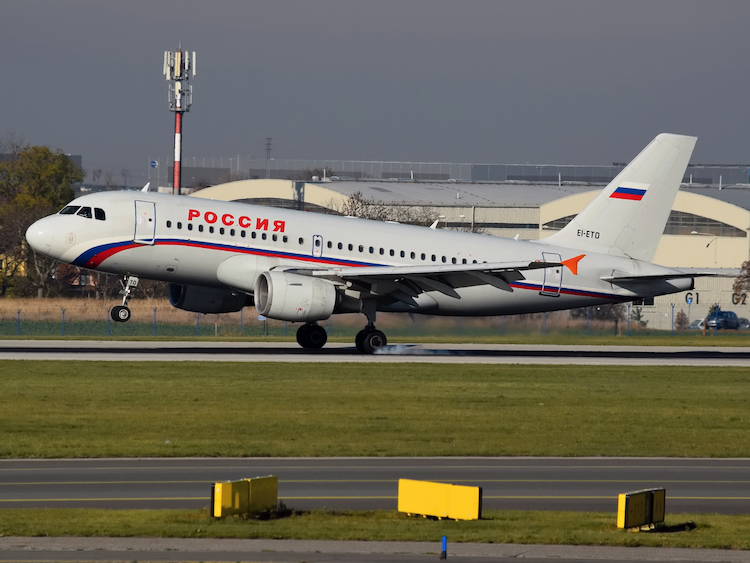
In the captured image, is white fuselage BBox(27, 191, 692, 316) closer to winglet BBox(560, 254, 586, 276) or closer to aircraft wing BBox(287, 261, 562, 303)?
winglet BBox(560, 254, 586, 276)

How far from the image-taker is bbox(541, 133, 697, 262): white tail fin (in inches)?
1737

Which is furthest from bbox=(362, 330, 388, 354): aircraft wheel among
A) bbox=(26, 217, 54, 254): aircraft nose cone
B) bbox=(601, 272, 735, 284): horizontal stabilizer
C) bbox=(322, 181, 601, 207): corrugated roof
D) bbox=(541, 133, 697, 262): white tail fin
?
bbox=(322, 181, 601, 207): corrugated roof

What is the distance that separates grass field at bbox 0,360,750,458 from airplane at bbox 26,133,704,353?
12.0ft

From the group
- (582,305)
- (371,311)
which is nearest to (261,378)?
(371,311)

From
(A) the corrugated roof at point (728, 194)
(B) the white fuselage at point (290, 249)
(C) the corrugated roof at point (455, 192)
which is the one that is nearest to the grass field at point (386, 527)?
(B) the white fuselage at point (290, 249)

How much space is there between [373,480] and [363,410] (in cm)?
872

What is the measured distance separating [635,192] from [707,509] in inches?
1204

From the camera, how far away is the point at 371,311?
4012 cm

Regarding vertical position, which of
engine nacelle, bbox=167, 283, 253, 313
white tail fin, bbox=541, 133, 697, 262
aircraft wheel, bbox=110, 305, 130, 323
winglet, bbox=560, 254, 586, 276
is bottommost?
aircraft wheel, bbox=110, 305, 130, 323

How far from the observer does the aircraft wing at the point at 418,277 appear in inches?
1485

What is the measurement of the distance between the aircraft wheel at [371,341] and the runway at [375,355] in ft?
1.50

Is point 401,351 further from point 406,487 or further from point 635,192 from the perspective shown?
point 406,487

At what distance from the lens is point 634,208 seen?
44281 mm

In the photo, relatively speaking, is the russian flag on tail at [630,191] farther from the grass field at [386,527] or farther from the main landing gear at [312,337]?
the grass field at [386,527]
